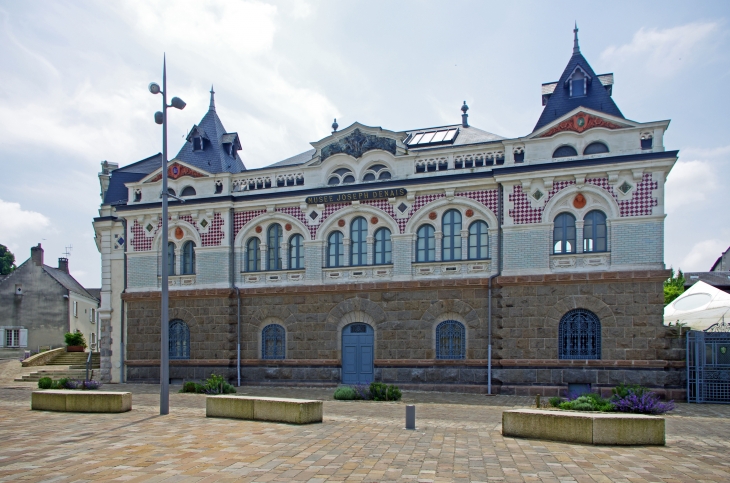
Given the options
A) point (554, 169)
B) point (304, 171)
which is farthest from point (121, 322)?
point (554, 169)

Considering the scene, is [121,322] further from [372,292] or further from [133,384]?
[372,292]

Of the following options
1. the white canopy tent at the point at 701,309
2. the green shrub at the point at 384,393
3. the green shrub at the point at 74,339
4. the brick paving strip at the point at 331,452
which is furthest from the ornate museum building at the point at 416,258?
the green shrub at the point at 74,339

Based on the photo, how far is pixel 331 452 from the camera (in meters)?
11.4

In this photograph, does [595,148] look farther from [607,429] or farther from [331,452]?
[331,452]

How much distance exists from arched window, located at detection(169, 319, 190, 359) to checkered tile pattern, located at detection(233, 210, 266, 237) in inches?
179

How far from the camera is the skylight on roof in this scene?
90.8 ft

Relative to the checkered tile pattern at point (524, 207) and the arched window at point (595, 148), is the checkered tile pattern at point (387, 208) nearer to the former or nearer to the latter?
the checkered tile pattern at point (524, 207)

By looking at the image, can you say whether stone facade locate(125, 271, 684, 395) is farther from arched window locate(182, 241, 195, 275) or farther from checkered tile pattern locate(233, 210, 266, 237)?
checkered tile pattern locate(233, 210, 266, 237)

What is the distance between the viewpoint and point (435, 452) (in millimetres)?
11555

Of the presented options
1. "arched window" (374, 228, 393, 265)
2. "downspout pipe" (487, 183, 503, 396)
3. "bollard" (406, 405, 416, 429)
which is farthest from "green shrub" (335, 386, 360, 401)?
"bollard" (406, 405, 416, 429)

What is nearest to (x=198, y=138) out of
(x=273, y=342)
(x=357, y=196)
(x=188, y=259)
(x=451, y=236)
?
(x=188, y=259)

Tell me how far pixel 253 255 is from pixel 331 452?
57.3ft

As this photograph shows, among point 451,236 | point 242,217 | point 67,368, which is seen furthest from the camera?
point 67,368

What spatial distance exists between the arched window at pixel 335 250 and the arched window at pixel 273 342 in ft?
11.0
